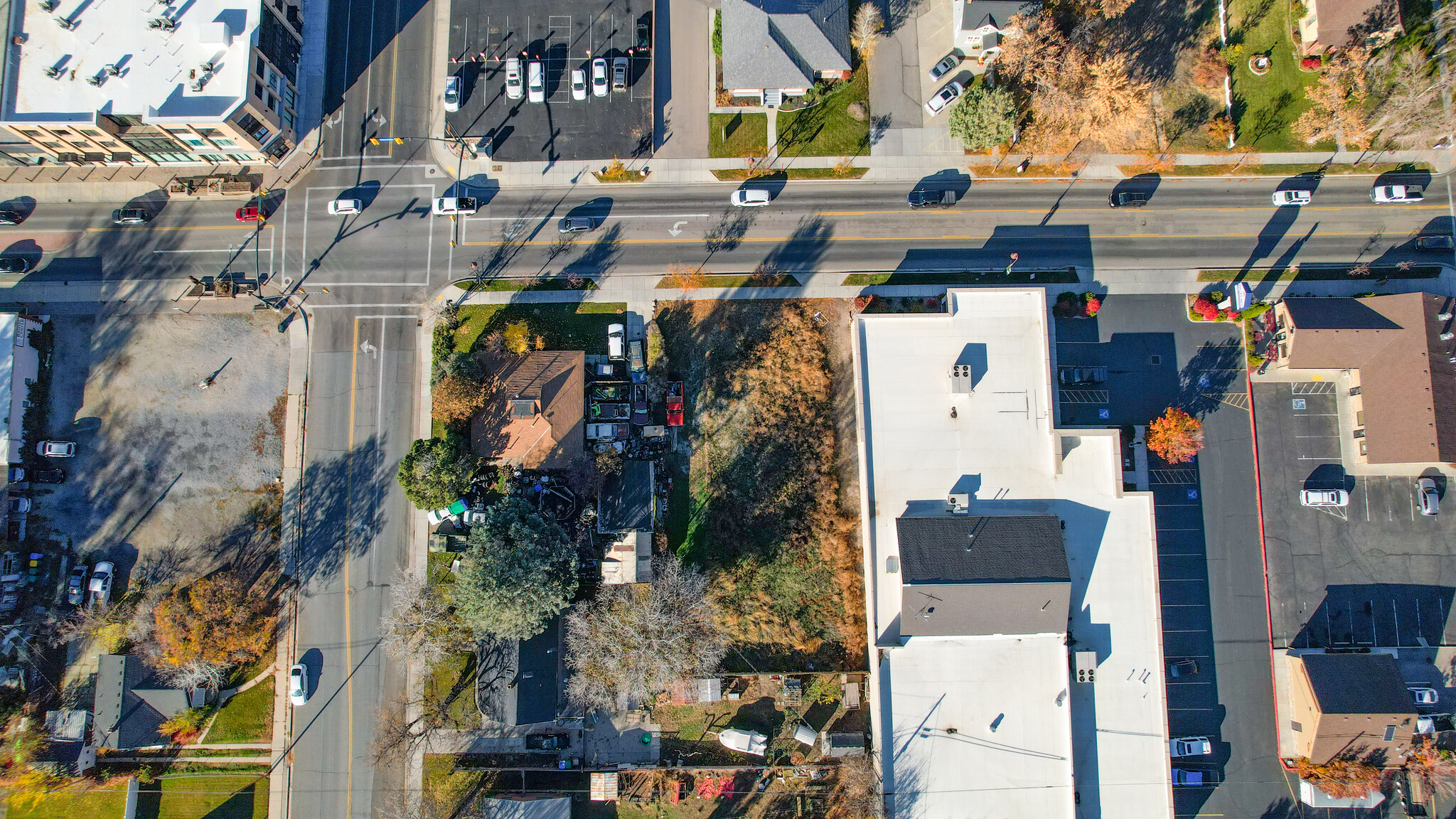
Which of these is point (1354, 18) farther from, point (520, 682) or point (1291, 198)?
point (520, 682)

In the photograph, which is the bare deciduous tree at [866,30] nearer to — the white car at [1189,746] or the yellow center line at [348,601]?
the yellow center line at [348,601]

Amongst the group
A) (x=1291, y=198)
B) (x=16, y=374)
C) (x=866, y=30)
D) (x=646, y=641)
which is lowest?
(x=646, y=641)

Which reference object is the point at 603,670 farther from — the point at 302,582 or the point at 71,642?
the point at 71,642

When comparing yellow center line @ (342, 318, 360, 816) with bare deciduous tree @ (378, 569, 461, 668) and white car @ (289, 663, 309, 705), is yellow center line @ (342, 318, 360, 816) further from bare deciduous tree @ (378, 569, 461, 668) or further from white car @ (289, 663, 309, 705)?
bare deciduous tree @ (378, 569, 461, 668)

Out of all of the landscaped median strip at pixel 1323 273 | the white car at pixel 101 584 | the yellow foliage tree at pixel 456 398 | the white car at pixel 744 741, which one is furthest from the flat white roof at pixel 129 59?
the landscaped median strip at pixel 1323 273

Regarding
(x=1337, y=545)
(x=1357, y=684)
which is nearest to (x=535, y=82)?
(x=1337, y=545)

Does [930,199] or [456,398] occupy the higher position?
[930,199]
